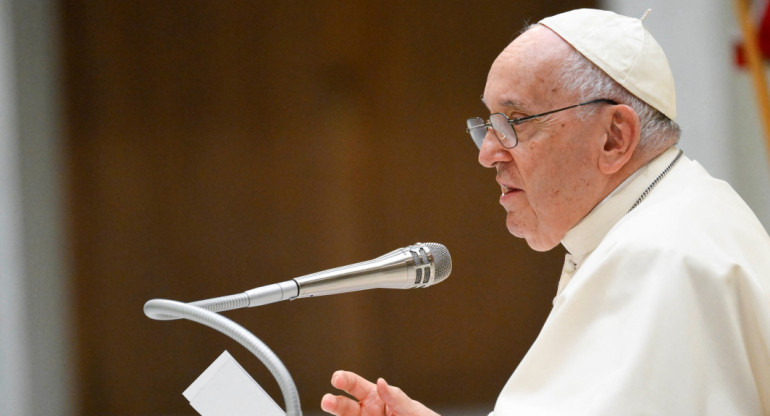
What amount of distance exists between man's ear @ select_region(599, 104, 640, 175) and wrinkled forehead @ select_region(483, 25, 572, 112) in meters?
0.11

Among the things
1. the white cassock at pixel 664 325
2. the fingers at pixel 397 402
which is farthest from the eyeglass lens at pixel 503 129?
the fingers at pixel 397 402

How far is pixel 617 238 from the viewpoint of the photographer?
1531 millimetres

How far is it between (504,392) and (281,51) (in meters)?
3.56

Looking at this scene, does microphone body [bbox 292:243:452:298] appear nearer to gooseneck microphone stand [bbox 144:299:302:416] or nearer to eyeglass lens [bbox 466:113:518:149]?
gooseneck microphone stand [bbox 144:299:302:416]

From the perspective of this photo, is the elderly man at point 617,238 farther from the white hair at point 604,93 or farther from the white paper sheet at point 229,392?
the white paper sheet at point 229,392

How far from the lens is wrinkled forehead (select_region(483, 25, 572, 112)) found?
1803 millimetres

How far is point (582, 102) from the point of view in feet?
5.84

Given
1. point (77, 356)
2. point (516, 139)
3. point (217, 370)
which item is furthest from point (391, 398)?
point (77, 356)

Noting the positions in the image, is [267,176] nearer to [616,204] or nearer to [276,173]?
[276,173]

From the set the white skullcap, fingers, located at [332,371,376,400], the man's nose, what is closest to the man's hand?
fingers, located at [332,371,376,400]

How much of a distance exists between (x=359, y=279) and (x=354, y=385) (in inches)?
16.3

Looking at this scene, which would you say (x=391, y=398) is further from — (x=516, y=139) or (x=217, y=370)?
(x=516, y=139)

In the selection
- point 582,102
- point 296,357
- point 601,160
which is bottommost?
point 296,357

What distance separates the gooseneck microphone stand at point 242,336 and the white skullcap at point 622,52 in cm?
93
